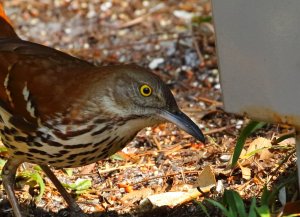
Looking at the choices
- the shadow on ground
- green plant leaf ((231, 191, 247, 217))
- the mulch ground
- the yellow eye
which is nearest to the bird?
the yellow eye

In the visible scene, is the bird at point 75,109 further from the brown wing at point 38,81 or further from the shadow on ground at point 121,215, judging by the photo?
the shadow on ground at point 121,215

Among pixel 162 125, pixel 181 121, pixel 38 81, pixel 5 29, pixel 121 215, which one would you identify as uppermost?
pixel 5 29

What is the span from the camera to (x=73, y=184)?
4246 mm

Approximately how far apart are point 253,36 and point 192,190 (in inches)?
46.1

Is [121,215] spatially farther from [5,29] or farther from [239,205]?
[5,29]

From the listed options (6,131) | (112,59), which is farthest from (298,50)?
(112,59)

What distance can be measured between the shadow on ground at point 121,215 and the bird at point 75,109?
18.8 inches

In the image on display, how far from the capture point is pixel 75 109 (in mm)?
3453

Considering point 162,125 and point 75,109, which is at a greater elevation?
point 75,109

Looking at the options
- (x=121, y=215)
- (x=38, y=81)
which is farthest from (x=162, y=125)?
(x=38, y=81)

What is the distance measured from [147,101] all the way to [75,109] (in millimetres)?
326

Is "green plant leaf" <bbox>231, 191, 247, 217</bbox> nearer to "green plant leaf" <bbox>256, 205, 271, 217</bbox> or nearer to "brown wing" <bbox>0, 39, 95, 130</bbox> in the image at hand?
"green plant leaf" <bbox>256, 205, 271, 217</bbox>

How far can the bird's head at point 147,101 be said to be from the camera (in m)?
3.39

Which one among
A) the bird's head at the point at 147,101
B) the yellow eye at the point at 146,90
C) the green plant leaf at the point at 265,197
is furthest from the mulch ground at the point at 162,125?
the yellow eye at the point at 146,90
